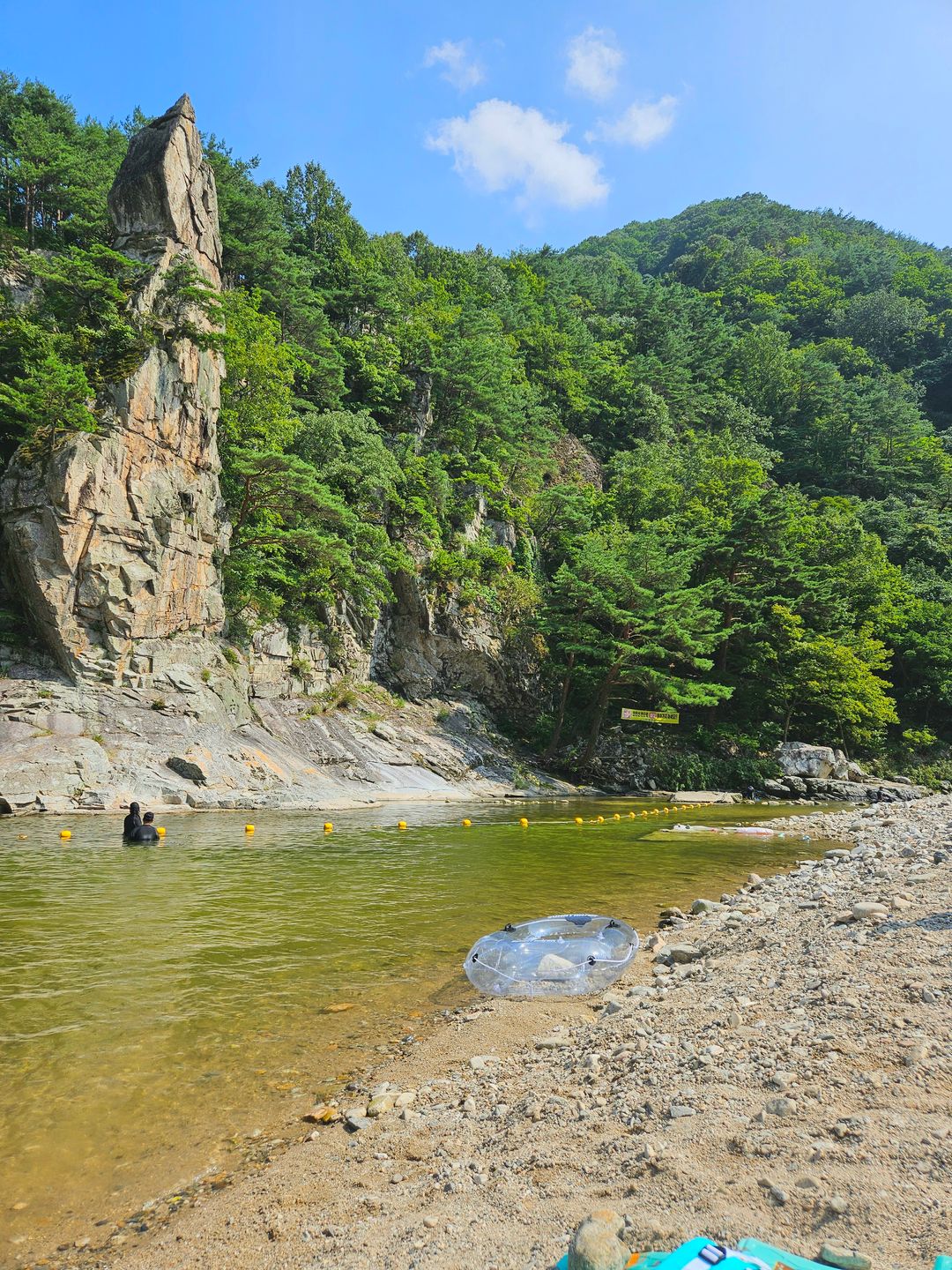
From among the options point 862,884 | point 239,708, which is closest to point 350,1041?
point 862,884

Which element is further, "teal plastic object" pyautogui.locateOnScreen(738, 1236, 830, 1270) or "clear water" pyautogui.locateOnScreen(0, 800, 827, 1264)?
"clear water" pyautogui.locateOnScreen(0, 800, 827, 1264)

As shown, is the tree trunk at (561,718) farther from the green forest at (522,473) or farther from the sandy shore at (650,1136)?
the sandy shore at (650,1136)

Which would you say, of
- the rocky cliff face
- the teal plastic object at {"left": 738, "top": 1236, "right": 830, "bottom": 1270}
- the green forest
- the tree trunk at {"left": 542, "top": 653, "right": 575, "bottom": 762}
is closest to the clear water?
the teal plastic object at {"left": 738, "top": 1236, "right": 830, "bottom": 1270}

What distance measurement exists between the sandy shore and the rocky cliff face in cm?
2126

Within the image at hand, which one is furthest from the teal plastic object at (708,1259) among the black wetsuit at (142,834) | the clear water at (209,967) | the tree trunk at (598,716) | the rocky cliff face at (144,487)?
the tree trunk at (598,716)

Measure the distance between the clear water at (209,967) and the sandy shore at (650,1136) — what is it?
23.8 inches

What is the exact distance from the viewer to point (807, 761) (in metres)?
33.3

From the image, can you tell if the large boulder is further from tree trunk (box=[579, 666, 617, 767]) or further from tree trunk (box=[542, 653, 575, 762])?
tree trunk (box=[542, 653, 575, 762])

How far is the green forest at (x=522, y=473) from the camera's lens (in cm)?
2917

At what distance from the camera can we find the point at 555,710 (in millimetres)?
36656

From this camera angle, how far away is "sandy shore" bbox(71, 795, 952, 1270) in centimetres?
259

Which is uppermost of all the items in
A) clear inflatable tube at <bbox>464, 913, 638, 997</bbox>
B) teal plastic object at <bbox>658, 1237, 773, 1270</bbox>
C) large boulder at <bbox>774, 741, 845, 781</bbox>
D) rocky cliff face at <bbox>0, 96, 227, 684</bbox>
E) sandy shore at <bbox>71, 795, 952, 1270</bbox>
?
rocky cliff face at <bbox>0, 96, 227, 684</bbox>

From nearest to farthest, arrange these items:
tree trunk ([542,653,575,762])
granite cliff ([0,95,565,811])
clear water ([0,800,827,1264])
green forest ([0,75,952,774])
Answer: clear water ([0,800,827,1264]), granite cliff ([0,95,565,811]), green forest ([0,75,952,774]), tree trunk ([542,653,575,762])

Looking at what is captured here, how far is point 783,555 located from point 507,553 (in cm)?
1529
